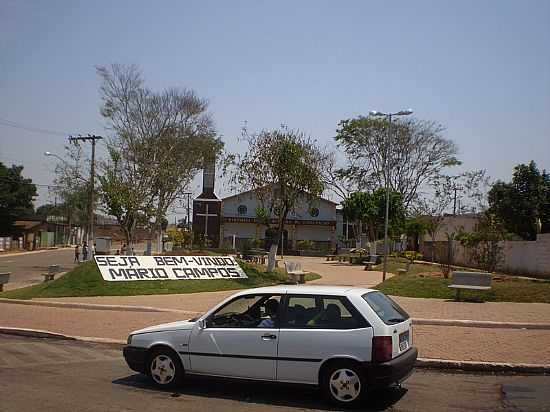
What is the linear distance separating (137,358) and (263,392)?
173cm

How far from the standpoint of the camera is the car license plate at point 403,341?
310 inches

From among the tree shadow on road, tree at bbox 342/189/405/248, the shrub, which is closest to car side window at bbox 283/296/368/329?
the tree shadow on road

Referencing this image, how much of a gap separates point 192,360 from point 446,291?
44.4ft

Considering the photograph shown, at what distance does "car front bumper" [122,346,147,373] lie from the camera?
8.55m

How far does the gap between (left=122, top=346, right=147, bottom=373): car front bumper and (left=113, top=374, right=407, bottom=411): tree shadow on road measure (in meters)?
0.25

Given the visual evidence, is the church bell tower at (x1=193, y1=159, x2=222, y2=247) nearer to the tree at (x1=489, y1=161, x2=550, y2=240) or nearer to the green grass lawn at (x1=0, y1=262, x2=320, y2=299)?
the tree at (x1=489, y1=161, x2=550, y2=240)

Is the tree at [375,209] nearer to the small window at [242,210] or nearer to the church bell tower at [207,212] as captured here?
the small window at [242,210]

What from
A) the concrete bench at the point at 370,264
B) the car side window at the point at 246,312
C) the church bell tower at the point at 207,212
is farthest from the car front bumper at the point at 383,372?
the church bell tower at the point at 207,212

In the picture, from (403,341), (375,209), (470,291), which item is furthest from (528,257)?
(403,341)

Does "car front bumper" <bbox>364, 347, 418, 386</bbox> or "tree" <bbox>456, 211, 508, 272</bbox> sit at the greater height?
"tree" <bbox>456, 211, 508, 272</bbox>

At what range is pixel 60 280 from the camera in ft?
73.2

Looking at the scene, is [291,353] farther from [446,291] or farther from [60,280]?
[60,280]

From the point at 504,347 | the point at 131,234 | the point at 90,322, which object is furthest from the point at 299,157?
the point at 504,347

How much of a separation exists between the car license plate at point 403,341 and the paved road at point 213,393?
640mm
